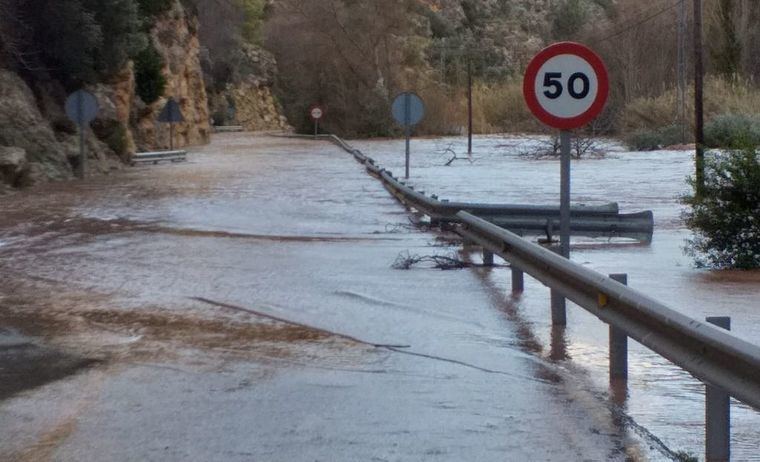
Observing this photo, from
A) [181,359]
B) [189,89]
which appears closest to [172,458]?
[181,359]

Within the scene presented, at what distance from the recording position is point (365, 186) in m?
29.5

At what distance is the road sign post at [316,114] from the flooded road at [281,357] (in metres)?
54.8

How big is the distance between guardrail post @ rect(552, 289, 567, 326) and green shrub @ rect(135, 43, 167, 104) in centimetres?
4173

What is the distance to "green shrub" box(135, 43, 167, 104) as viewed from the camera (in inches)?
1993

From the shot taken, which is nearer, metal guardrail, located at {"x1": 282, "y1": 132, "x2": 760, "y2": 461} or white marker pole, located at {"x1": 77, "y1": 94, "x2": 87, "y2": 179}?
metal guardrail, located at {"x1": 282, "y1": 132, "x2": 760, "y2": 461}

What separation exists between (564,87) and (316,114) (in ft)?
206

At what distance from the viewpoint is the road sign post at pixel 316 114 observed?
2864 inches

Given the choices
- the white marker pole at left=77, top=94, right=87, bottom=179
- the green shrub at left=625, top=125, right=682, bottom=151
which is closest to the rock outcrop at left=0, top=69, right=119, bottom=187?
the white marker pole at left=77, top=94, right=87, bottom=179

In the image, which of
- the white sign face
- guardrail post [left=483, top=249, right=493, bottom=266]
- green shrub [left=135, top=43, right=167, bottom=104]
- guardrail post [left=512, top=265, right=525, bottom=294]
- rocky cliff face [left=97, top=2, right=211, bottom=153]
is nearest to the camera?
the white sign face

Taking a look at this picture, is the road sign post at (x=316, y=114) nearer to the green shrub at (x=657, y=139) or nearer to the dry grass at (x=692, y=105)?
the dry grass at (x=692, y=105)

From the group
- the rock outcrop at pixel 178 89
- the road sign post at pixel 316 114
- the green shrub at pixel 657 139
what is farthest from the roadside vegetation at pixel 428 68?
the rock outcrop at pixel 178 89

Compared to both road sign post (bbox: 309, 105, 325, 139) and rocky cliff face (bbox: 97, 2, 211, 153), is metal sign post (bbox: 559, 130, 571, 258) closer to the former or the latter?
rocky cliff face (bbox: 97, 2, 211, 153)

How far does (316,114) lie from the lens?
238 feet

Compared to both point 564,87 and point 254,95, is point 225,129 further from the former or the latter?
point 564,87
